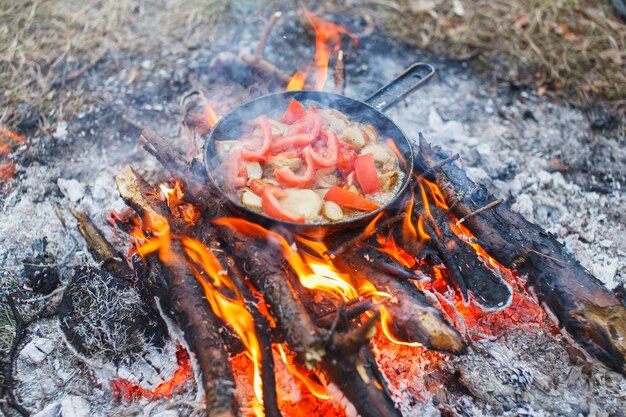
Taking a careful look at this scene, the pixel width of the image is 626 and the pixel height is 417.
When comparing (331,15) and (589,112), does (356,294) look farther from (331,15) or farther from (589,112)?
(331,15)

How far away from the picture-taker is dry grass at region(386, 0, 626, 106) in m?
5.20

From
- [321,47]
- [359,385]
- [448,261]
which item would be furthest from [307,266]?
[321,47]

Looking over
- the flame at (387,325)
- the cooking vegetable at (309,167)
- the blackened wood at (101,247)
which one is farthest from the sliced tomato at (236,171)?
the flame at (387,325)

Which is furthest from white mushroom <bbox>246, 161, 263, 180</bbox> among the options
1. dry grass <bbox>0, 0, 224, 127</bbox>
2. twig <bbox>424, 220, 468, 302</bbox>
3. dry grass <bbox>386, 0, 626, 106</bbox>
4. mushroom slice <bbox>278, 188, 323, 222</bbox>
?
dry grass <bbox>386, 0, 626, 106</bbox>

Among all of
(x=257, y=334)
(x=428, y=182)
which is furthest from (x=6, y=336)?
(x=428, y=182)

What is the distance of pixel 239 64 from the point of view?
15.2 ft

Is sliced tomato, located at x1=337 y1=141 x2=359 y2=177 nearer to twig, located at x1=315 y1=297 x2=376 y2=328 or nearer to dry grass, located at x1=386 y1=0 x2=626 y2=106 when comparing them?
twig, located at x1=315 y1=297 x2=376 y2=328

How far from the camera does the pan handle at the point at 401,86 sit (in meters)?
3.71

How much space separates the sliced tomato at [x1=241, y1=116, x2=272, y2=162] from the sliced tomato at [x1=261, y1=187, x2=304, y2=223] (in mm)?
336

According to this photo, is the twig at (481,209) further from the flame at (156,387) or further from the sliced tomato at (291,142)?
the flame at (156,387)

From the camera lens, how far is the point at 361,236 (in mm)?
2891

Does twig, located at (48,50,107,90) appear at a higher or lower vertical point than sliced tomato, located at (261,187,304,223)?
lower

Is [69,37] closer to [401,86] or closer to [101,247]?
[101,247]

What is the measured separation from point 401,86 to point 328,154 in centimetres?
102
